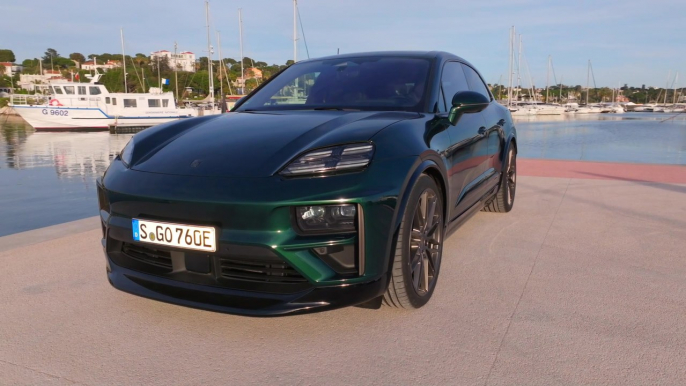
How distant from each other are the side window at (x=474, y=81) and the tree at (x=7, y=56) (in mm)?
190468

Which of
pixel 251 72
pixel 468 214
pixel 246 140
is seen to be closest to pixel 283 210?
pixel 246 140

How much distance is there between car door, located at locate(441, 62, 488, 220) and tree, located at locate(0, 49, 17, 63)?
191123 mm

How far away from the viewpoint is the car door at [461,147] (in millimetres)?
3273

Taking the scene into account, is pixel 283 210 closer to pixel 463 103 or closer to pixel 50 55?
pixel 463 103

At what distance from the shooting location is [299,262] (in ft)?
7.15

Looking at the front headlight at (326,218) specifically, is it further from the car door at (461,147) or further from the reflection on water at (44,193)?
the reflection on water at (44,193)

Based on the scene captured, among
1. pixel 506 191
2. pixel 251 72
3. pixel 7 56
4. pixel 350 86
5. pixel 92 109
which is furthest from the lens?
pixel 7 56

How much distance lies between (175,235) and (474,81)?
10.3ft

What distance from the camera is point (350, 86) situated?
11.5 ft

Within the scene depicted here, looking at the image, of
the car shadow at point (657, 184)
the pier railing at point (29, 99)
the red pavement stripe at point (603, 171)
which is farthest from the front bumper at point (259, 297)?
the pier railing at point (29, 99)

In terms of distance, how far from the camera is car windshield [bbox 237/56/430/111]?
130 inches

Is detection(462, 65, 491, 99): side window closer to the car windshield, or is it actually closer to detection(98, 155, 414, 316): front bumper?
the car windshield

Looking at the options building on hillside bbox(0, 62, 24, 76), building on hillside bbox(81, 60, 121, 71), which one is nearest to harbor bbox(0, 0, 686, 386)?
building on hillside bbox(81, 60, 121, 71)

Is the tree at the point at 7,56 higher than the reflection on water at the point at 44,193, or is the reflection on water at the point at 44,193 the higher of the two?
the tree at the point at 7,56
